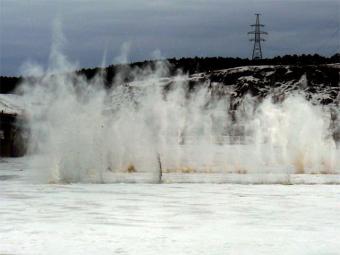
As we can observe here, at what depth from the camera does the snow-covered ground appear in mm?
13602

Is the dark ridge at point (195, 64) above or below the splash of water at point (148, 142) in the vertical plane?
above

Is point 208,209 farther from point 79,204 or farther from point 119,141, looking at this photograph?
point 119,141

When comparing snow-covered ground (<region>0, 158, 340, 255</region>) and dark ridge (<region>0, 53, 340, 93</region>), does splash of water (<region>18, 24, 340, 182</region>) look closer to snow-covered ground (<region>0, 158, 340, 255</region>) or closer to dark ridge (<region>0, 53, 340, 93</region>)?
snow-covered ground (<region>0, 158, 340, 255</region>)

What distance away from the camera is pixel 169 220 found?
16.9 m

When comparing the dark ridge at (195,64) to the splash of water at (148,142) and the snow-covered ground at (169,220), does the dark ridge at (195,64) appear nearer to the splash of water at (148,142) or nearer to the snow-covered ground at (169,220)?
the splash of water at (148,142)

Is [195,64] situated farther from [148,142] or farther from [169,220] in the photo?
[169,220]

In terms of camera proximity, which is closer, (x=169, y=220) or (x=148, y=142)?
(x=169, y=220)

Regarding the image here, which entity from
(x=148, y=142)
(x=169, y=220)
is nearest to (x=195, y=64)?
(x=148, y=142)

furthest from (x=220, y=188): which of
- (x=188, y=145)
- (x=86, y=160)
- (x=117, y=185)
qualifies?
(x=188, y=145)

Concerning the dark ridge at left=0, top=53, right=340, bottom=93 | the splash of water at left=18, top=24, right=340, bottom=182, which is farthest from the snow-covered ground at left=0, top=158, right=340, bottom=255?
the dark ridge at left=0, top=53, right=340, bottom=93

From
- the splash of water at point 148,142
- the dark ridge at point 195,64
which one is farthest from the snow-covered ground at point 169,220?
the dark ridge at point 195,64

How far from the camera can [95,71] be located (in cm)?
14688

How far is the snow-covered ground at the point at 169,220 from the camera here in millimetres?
13602

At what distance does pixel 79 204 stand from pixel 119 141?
71.9ft
